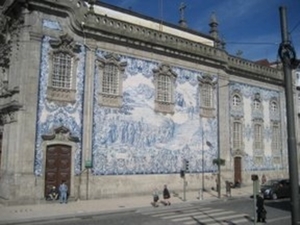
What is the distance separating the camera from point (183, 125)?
1262 inches

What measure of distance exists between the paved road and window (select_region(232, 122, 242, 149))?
43.4ft

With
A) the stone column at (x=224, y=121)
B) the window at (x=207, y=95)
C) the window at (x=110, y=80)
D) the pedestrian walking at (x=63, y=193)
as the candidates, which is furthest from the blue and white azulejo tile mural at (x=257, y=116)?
the pedestrian walking at (x=63, y=193)

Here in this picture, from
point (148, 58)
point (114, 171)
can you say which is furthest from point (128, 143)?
point (148, 58)

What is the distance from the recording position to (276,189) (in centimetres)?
2841

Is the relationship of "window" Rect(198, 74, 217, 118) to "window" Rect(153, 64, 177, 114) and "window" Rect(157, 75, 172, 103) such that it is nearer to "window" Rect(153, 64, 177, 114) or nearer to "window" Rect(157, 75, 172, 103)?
"window" Rect(153, 64, 177, 114)

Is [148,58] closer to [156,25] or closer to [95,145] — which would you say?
[156,25]

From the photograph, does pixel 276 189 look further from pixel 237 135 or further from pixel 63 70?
pixel 63 70

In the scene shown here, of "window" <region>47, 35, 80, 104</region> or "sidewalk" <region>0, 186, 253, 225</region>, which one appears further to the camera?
"window" <region>47, 35, 80, 104</region>

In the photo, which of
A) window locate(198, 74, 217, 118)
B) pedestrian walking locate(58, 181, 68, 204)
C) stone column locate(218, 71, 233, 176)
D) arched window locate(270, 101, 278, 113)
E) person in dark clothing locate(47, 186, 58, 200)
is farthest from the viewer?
arched window locate(270, 101, 278, 113)

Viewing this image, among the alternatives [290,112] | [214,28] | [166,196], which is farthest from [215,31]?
[290,112]

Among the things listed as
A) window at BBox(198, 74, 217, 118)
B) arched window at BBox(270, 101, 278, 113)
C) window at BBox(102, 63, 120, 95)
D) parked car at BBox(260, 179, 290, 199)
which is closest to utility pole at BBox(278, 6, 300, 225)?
window at BBox(102, 63, 120, 95)

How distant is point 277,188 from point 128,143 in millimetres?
10367

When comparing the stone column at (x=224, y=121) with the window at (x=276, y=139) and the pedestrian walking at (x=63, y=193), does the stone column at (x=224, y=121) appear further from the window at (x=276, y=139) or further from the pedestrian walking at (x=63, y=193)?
the pedestrian walking at (x=63, y=193)

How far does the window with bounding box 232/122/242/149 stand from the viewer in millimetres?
36406
